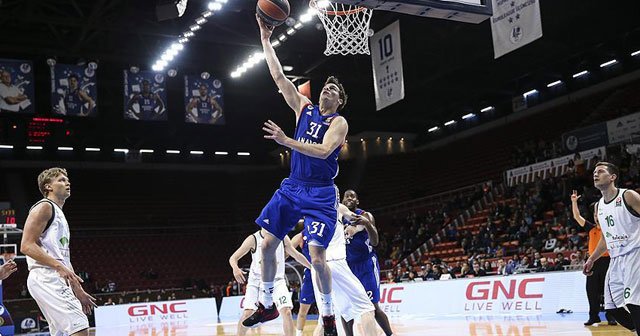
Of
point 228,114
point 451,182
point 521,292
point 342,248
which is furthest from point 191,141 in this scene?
point 342,248

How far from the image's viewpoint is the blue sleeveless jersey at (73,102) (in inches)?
704

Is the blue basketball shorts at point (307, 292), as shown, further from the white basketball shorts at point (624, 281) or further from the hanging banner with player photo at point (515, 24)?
the hanging banner with player photo at point (515, 24)

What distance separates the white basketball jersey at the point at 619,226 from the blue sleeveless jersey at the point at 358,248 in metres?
2.56

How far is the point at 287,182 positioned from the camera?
5633mm

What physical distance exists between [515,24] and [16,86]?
1270 cm

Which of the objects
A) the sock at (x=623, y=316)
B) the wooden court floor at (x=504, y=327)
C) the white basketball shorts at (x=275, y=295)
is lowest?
the wooden court floor at (x=504, y=327)

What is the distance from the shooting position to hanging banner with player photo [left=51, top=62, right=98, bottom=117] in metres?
17.8

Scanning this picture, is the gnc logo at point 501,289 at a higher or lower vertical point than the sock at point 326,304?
lower

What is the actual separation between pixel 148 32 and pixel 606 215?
15348mm

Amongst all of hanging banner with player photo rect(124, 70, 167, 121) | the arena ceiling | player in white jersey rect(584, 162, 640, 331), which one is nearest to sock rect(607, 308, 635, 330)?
player in white jersey rect(584, 162, 640, 331)

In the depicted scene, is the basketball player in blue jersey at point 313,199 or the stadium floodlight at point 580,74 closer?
the basketball player in blue jersey at point 313,199

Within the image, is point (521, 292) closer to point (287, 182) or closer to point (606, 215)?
point (606, 215)

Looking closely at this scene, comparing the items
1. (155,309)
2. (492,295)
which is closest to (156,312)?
(155,309)

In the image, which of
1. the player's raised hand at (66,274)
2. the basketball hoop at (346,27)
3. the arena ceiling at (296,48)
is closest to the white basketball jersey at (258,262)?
the player's raised hand at (66,274)
